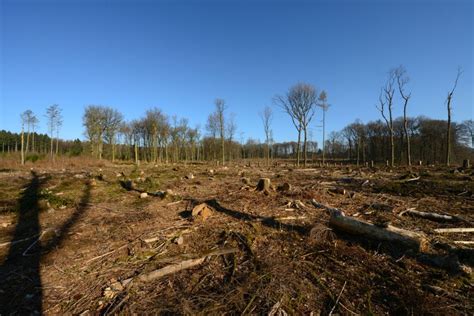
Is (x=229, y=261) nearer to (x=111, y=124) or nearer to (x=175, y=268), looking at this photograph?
(x=175, y=268)

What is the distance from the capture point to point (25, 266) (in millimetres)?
4328

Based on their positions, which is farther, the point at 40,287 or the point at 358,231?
the point at 358,231

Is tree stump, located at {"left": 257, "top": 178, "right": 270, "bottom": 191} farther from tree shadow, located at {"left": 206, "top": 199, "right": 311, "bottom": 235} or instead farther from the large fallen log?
the large fallen log

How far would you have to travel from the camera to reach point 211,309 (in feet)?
10.4

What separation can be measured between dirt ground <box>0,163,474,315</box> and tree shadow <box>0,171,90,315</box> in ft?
0.06

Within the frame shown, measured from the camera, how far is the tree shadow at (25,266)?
337 cm

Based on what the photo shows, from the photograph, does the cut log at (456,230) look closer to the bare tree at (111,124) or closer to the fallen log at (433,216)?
the fallen log at (433,216)

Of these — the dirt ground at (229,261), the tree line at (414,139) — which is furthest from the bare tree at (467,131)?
the dirt ground at (229,261)

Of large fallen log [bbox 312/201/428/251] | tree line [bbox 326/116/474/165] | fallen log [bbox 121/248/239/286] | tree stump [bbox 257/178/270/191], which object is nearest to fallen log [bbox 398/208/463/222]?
large fallen log [bbox 312/201/428/251]

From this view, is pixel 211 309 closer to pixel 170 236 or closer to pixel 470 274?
pixel 170 236

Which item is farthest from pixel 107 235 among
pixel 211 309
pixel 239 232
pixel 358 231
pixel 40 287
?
pixel 358 231

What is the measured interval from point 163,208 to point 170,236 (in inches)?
91.8

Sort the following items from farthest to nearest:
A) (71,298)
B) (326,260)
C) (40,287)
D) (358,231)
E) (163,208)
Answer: (163,208) → (358,231) → (326,260) → (40,287) → (71,298)

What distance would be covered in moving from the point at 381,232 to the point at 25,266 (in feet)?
21.1
